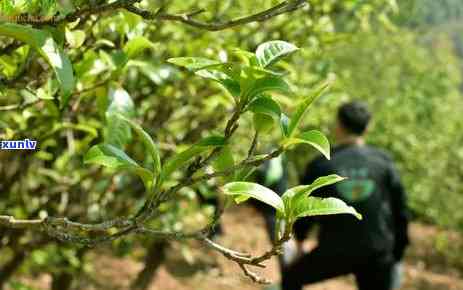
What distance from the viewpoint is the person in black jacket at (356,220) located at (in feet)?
15.0

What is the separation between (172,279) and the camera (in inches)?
320

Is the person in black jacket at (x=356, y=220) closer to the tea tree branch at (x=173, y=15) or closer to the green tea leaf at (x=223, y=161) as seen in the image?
the green tea leaf at (x=223, y=161)

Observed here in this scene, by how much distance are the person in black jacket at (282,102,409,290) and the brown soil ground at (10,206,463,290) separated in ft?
3.29

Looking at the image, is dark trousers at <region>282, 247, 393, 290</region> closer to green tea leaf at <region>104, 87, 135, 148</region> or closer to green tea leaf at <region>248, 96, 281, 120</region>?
green tea leaf at <region>104, 87, 135, 148</region>

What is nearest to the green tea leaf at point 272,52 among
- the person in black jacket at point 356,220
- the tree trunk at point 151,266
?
the person in black jacket at point 356,220

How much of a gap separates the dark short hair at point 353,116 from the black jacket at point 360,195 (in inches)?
5.1

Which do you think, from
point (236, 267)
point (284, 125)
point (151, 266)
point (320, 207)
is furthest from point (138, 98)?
point (236, 267)

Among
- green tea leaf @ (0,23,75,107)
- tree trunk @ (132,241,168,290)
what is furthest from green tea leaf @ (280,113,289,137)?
tree trunk @ (132,241,168,290)

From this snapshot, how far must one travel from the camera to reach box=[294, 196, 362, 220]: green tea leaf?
134cm

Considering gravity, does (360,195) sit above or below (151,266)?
above

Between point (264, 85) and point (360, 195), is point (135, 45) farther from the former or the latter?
point (360, 195)

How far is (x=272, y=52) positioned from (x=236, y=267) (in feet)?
25.7

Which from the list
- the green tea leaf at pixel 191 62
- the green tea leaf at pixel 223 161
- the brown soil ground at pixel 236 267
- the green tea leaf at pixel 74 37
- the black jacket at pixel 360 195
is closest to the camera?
the green tea leaf at pixel 191 62

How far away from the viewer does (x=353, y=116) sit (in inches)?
184
